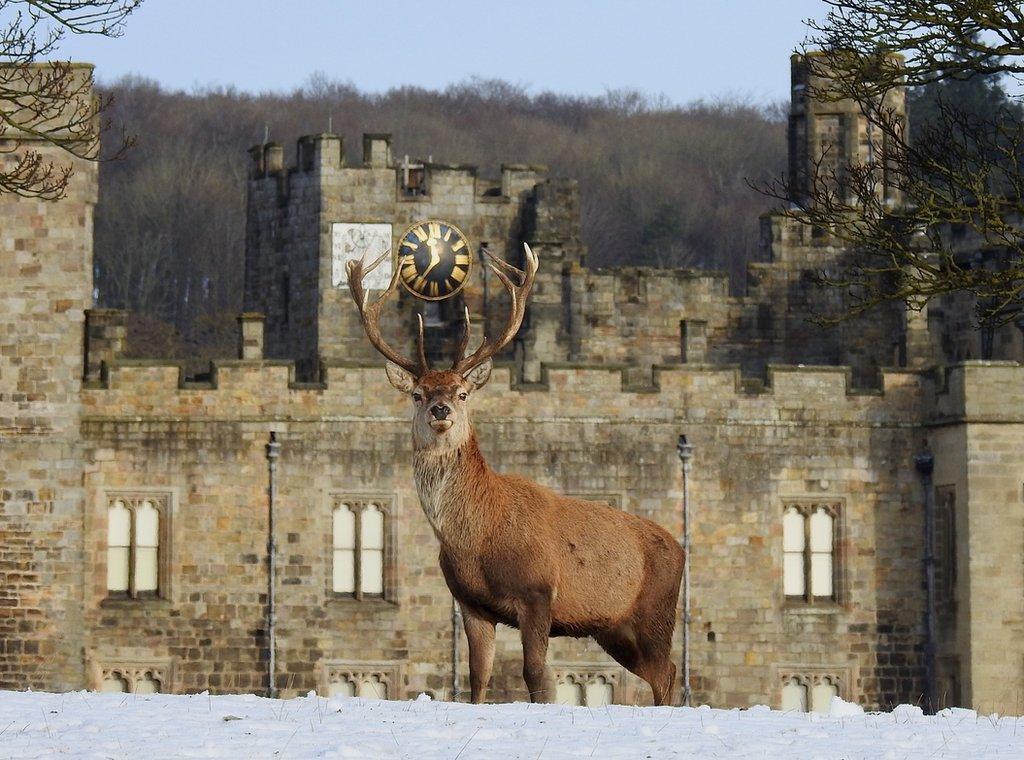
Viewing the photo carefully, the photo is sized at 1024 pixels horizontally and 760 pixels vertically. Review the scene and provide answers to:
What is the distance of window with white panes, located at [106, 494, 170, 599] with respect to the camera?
37.5 m

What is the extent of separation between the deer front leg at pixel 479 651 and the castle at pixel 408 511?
1628 cm

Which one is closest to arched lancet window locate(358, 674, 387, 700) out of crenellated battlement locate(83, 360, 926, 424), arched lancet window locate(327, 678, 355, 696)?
arched lancet window locate(327, 678, 355, 696)

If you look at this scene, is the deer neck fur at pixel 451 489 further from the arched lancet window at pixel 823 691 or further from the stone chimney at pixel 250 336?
the arched lancet window at pixel 823 691

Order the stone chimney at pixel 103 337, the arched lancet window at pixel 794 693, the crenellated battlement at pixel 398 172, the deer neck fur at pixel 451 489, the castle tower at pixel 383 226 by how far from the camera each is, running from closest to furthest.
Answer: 1. the deer neck fur at pixel 451 489
2. the arched lancet window at pixel 794 693
3. the stone chimney at pixel 103 337
4. the castle tower at pixel 383 226
5. the crenellated battlement at pixel 398 172

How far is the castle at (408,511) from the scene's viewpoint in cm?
3725

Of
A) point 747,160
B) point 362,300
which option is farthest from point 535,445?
point 747,160

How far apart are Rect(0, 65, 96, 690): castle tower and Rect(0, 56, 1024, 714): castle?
3 cm

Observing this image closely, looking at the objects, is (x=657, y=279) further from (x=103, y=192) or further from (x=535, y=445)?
(x=103, y=192)

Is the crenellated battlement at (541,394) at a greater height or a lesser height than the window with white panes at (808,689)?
greater

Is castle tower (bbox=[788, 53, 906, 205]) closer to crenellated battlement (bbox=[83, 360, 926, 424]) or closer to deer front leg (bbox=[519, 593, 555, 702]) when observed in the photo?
crenellated battlement (bbox=[83, 360, 926, 424])

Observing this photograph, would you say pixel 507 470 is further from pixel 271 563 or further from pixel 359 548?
pixel 271 563

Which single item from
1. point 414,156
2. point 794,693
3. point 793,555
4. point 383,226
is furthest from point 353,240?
point 414,156

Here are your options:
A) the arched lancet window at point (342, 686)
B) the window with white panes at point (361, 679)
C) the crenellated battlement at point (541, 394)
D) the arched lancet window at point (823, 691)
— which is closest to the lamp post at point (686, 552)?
the crenellated battlement at point (541, 394)

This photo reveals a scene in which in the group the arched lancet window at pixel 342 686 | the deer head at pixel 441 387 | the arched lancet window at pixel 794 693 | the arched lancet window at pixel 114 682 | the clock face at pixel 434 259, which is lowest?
the arched lancet window at pixel 794 693
